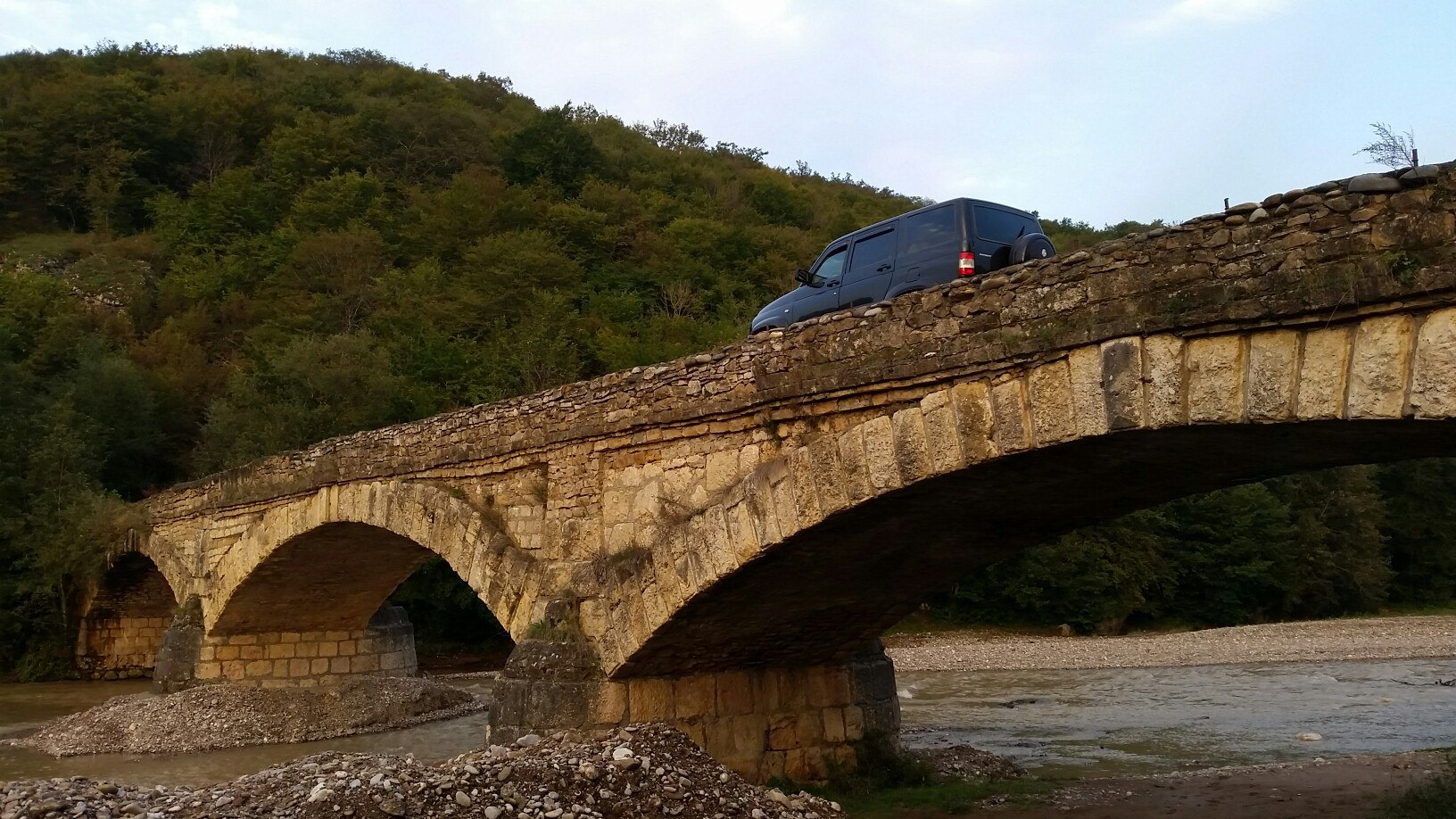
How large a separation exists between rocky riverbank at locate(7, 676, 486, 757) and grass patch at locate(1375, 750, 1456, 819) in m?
14.0

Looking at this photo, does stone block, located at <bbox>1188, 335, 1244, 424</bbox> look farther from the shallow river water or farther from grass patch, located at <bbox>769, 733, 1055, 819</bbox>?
the shallow river water

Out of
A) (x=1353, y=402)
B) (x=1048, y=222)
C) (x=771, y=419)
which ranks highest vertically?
(x=1048, y=222)

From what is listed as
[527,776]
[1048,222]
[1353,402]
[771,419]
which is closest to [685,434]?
[771,419]

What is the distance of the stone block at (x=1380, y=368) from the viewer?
4336 millimetres

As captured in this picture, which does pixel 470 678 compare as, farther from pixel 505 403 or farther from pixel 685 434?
pixel 685 434

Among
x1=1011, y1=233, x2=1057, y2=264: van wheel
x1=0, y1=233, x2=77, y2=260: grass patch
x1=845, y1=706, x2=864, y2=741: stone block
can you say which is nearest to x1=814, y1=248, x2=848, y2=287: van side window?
x1=1011, y1=233, x2=1057, y2=264: van wheel

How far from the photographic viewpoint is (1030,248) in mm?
8773

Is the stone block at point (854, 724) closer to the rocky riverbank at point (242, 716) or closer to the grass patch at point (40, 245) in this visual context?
the rocky riverbank at point (242, 716)

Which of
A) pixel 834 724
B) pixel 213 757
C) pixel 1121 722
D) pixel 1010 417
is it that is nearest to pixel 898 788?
pixel 834 724

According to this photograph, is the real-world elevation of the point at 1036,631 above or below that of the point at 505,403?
below

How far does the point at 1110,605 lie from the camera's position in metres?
30.3

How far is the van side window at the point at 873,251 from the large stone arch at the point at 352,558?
4.09m

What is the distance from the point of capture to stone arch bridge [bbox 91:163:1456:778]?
4.59 metres

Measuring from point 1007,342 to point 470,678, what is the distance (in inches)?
800
